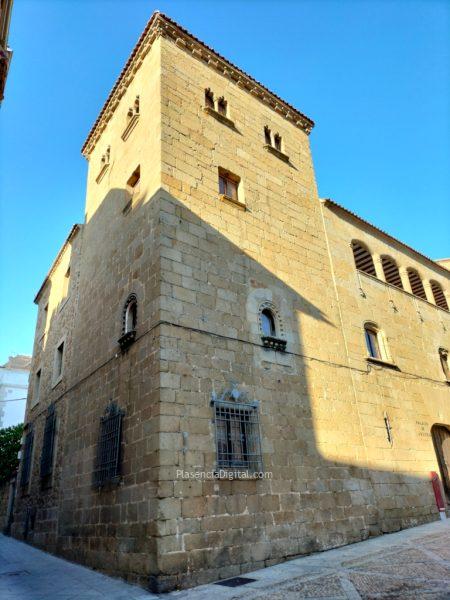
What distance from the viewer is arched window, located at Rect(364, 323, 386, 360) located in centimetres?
1215

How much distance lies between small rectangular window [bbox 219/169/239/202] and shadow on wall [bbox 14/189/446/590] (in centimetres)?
73

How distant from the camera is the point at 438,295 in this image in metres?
17.1

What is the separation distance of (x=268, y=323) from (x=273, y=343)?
0.59 m

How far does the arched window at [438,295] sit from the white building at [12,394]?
32371mm

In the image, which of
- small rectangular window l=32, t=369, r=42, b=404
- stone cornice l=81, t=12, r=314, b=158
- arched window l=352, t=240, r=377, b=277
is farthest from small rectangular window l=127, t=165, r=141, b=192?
small rectangular window l=32, t=369, r=42, b=404

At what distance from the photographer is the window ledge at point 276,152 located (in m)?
11.8

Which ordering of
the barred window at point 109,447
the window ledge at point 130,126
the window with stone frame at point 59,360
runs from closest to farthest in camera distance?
the barred window at point 109,447 < the window ledge at point 130,126 < the window with stone frame at point 59,360

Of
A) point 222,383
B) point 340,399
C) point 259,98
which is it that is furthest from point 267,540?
point 259,98

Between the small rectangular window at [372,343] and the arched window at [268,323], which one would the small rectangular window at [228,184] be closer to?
the arched window at [268,323]

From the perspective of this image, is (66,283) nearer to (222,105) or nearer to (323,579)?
(222,105)

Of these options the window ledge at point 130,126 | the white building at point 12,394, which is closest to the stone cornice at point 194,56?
the window ledge at point 130,126

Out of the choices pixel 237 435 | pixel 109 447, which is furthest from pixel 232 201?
pixel 109 447

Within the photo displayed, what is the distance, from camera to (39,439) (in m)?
13.4

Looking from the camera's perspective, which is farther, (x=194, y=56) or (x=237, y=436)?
(x=194, y=56)
